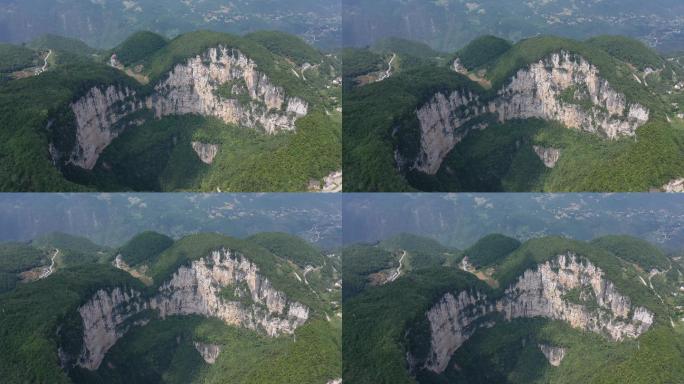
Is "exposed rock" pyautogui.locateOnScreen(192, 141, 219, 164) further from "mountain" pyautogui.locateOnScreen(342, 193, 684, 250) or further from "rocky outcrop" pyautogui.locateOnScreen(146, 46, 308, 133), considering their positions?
"mountain" pyautogui.locateOnScreen(342, 193, 684, 250)

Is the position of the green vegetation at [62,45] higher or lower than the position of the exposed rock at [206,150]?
higher

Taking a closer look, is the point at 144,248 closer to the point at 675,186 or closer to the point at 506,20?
the point at 506,20

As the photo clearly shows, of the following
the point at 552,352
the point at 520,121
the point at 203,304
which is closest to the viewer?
the point at 520,121

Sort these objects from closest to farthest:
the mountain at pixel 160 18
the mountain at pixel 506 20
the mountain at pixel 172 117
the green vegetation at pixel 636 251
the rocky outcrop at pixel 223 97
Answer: the mountain at pixel 172 117 → the mountain at pixel 506 20 → the rocky outcrop at pixel 223 97 → the mountain at pixel 160 18 → the green vegetation at pixel 636 251

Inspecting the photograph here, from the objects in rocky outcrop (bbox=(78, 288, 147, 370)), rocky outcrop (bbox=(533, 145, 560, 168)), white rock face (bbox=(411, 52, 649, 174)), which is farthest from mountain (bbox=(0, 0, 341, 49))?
rocky outcrop (bbox=(78, 288, 147, 370))

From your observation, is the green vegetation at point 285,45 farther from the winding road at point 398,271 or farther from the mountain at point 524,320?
the winding road at point 398,271

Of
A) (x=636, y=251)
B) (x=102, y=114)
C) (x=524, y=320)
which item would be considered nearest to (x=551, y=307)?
(x=524, y=320)

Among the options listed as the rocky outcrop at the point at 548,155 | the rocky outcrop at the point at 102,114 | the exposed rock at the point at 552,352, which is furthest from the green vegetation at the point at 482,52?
the rocky outcrop at the point at 102,114
